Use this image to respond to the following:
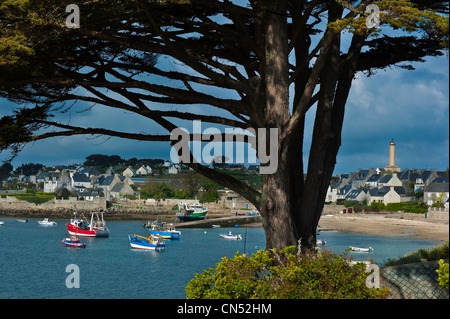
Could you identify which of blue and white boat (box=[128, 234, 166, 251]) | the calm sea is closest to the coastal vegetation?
the calm sea

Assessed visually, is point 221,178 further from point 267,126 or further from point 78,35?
point 78,35

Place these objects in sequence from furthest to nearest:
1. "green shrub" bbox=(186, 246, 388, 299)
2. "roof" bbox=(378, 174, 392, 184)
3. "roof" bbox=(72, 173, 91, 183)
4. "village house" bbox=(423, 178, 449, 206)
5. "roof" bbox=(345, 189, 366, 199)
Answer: "roof" bbox=(72, 173, 91, 183), "roof" bbox=(345, 189, 366, 199), "roof" bbox=(378, 174, 392, 184), "village house" bbox=(423, 178, 449, 206), "green shrub" bbox=(186, 246, 388, 299)

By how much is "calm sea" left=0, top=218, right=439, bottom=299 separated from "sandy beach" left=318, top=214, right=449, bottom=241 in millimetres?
3663

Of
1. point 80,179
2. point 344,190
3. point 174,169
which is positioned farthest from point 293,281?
point 174,169

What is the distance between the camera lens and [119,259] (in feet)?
156

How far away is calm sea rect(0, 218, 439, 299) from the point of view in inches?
1359

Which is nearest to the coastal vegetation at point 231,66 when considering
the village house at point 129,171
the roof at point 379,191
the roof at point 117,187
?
the roof at point 379,191

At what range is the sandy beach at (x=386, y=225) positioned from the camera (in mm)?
60594

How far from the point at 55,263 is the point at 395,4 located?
4118 cm

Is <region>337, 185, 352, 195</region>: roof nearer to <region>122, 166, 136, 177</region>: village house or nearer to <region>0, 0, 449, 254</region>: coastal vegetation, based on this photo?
<region>122, 166, 136, 177</region>: village house

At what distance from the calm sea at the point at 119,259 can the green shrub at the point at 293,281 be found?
58.3ft

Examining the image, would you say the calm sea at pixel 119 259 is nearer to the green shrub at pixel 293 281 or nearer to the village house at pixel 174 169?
the green shrub at pixel 293 281

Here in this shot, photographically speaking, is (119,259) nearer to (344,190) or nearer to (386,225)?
(386,225)

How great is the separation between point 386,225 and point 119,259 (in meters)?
35.8
